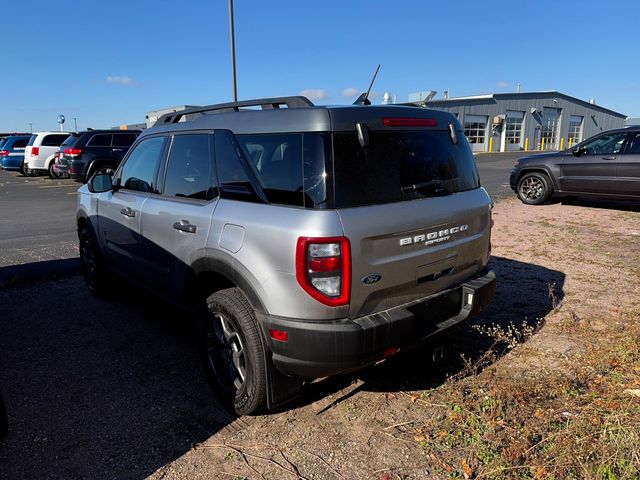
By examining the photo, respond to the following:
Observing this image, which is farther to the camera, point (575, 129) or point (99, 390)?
point (575, 129)

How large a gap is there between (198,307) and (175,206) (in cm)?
76

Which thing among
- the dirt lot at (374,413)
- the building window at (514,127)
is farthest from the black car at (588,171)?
the building window at (514,127)

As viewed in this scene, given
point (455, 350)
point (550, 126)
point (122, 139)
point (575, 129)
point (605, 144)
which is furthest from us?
point (575, 129)

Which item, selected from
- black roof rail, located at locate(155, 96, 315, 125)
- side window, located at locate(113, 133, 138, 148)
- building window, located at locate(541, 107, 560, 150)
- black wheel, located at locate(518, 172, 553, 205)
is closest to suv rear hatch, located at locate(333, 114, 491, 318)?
black roof rail, located at locate(155, 96, 315, 125)

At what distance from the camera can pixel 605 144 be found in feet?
32.9

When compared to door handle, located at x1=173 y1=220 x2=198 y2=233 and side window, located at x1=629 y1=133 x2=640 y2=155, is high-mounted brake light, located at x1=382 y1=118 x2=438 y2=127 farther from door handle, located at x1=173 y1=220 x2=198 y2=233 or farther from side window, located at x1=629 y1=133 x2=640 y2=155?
side window, located at x1=629 y1=133 x2=640 y2=155

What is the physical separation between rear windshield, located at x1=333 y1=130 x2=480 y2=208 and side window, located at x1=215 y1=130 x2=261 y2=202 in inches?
22.6

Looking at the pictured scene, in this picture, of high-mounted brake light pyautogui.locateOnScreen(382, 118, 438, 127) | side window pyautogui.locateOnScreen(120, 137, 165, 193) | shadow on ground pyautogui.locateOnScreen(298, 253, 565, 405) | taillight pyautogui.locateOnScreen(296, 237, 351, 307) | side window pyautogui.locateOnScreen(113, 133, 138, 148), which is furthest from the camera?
side window pyautogui.locateOnScreen(113, 133, 138, 148)

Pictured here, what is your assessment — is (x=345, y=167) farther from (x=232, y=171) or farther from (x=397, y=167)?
(x=232, y=171)

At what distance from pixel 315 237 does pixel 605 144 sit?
10.0m

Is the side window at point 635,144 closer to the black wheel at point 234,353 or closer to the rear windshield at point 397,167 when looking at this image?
the rear windshield at point 397,167

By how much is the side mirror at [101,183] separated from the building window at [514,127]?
4188 centimetres

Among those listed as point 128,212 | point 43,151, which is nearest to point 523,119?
point 43,151

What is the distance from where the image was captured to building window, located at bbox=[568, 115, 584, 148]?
155 ft
